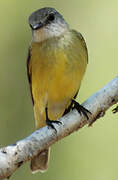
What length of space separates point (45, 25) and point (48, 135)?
4.80 feet

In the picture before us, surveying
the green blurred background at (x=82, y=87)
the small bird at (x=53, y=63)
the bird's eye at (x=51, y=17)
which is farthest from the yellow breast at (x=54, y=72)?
the green blurred background at (x=82, y=87)

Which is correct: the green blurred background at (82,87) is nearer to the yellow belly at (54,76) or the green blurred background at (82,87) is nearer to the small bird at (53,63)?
the small bird at (53,63)

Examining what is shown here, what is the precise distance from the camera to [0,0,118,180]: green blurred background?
238 inches

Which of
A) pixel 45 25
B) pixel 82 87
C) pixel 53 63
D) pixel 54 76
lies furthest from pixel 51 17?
pixel 82 87

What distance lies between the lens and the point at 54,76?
4664mm

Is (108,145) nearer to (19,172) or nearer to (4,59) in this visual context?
(19,172)

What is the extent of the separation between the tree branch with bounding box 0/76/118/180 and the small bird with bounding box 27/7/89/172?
491mm

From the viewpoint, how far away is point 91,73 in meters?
6.37

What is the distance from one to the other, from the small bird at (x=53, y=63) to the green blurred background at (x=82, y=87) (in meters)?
1.08

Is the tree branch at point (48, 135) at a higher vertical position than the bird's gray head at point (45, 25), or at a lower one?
lower

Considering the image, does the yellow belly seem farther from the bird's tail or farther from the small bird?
the bird's tail

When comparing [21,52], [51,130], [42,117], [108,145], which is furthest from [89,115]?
[21,52]

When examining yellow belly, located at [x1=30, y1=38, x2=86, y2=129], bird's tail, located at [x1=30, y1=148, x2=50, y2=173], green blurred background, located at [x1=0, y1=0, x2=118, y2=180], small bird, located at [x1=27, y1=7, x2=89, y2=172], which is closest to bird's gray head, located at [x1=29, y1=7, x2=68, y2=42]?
small bird, located at [x1=27, y1=7, x2=89, y2=172]

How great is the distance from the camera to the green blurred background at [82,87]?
6.04 metres
